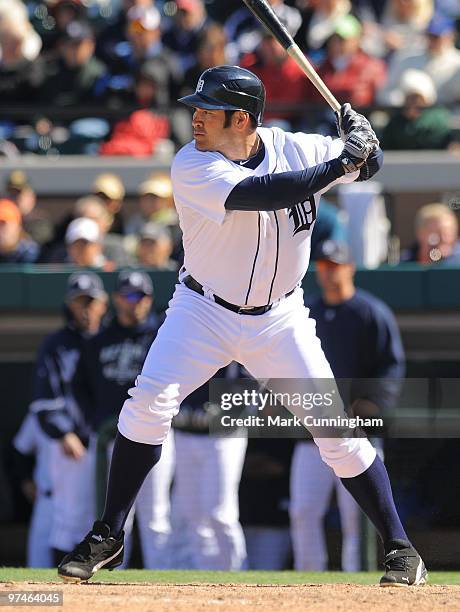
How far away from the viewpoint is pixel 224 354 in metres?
4.37

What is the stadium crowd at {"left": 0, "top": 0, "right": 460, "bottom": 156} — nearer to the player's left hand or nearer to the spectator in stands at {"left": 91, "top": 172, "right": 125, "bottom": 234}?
Result: the spectator in stands at {"left": 91, "top": 172, "right": 125, "bottom": 234}

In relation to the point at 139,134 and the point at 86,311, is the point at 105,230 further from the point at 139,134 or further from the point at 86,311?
the point at 139,134

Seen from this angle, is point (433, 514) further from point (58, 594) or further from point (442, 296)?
point (58, 594)

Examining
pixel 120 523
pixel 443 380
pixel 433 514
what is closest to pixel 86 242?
pixel 443 380

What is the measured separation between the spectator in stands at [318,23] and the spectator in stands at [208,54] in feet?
2.00

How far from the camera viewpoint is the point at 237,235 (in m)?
4.29

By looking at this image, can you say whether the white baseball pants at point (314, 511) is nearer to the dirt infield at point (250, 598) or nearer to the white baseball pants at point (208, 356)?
the dirt infield at point (250, 598)

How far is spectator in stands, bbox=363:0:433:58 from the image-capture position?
9539 millimetres

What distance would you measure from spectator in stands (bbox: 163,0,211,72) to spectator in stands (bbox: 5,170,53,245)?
1.76 meters

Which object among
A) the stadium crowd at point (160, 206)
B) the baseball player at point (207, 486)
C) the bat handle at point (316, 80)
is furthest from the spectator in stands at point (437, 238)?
the bat handle at point (316, 80)

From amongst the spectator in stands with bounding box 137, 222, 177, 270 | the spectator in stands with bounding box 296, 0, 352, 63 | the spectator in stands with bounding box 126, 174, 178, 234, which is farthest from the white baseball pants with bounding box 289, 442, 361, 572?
the spectator in stands with bounding box 296, 0, 352, 63

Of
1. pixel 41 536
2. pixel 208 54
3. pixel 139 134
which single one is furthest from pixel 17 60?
pixel 41 536

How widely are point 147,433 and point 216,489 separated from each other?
2.26 meters

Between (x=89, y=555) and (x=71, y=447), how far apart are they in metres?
2.44
